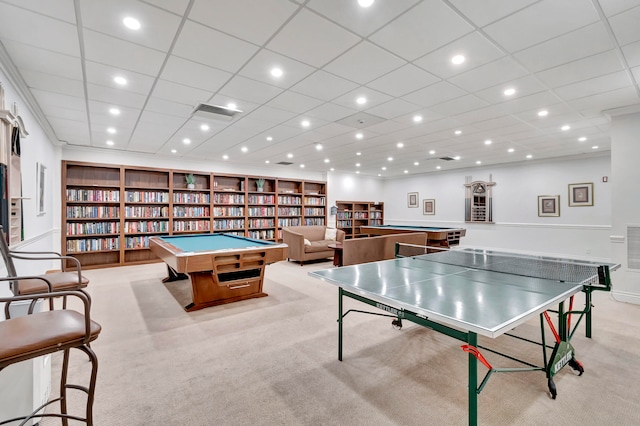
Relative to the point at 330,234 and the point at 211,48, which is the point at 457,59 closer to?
the point at 211,48

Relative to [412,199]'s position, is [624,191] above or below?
below

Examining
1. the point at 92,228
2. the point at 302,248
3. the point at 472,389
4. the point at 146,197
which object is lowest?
the point at 472,389

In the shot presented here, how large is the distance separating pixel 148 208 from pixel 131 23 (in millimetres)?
5868

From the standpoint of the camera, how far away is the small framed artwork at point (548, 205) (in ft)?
26.3

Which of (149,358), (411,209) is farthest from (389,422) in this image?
(411,209)

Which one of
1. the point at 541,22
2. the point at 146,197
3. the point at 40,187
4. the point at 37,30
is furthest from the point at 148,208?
the point at 541,22

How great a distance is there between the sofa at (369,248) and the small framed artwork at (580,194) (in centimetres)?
448

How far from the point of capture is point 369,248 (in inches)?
251

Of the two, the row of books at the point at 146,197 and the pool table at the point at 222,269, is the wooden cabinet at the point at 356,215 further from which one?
the pool table at the point at 222,269

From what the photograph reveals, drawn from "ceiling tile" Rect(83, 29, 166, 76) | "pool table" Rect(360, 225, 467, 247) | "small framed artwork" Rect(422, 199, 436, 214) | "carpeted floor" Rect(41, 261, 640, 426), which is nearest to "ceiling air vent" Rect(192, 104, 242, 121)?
"ceiling tile" Rect(83, 29, 166, 76)

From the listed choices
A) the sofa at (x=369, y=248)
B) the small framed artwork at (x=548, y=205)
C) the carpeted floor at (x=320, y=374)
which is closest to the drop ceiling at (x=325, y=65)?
the sofa at (x=369, y=248)

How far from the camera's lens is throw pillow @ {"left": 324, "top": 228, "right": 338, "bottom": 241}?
26.1 ft

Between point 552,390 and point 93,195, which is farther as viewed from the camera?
point 93,195

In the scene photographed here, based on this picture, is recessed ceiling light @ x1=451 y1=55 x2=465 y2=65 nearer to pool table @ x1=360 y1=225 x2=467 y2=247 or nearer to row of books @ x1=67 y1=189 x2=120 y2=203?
pool table @ x1=360 y1=225 x2=467 y2=247
